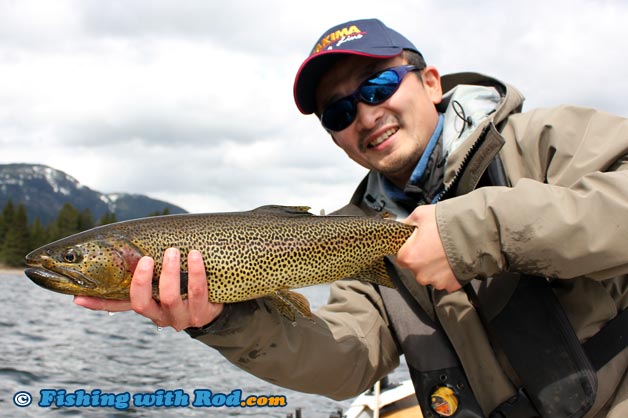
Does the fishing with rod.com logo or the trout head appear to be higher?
the trout head

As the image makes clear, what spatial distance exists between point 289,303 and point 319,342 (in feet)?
1.47

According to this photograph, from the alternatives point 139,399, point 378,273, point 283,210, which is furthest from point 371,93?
point 139,399

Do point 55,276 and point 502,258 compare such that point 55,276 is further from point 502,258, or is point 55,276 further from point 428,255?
point 502,258

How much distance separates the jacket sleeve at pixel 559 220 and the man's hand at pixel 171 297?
1.44 metres

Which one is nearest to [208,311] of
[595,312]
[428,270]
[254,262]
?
[254,262]

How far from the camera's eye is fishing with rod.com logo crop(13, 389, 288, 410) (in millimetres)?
10914

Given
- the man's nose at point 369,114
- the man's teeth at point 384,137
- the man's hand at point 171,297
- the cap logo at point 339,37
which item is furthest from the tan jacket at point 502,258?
the cap logo at point 339,37

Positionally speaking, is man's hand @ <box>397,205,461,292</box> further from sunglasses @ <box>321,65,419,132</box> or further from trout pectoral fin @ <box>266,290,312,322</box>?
sunglasses @ <box>321,65,419,132</box>

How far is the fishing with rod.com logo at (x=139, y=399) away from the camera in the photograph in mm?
10914

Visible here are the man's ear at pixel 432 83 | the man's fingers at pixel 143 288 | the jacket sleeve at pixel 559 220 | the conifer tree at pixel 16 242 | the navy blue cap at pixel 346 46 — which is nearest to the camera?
the jacket sleeve at pixel 559 220

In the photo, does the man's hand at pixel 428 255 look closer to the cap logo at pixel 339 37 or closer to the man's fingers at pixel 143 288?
the man's fingers at pixel 143 288

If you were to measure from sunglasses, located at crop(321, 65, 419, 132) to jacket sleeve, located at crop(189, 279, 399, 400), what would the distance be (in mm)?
1405

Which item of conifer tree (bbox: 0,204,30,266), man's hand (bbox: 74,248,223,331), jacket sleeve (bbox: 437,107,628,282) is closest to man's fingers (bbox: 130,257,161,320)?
man's hand (bbox: 74,248,223,331)

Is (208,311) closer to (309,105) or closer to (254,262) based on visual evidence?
(254,262)
